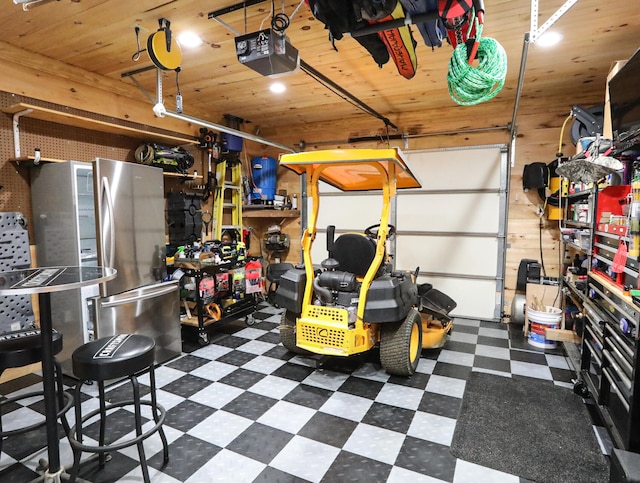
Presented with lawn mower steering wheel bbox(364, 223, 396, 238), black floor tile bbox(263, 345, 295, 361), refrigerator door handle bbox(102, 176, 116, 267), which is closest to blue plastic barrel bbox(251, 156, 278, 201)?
lawn mower steering wheel bbox(364, 223, 396, 238)

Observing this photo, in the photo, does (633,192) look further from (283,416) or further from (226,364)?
(226,364)

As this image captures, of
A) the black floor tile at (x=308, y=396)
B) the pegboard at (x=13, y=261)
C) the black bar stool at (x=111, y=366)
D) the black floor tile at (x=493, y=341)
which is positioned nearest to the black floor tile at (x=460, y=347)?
the black floor tile at (x=493, y=341)

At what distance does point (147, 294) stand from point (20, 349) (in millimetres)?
1441

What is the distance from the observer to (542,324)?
388 centimetres

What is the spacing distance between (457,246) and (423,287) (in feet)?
4.58

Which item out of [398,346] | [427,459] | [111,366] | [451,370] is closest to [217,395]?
[111,366]

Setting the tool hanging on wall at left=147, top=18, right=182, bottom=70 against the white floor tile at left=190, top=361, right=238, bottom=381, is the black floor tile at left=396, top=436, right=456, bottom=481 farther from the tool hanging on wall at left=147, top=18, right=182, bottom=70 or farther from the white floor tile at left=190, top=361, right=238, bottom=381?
the tool hanging on wall at left=147, top=18, right=182, bottom=70

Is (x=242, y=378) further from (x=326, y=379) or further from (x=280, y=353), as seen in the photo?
(x=326, y=379)

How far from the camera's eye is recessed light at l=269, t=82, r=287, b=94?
4.08 m

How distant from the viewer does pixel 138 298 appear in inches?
130

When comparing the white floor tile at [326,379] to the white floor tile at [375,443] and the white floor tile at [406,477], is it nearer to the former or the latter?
the white floor tile at [375,443]

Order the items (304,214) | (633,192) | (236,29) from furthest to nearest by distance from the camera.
Answer: (304,214)
(236,29)
(633,192)

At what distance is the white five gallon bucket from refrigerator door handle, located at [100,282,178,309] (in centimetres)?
380

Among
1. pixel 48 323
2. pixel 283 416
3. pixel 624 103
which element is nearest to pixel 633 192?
pixel 624 103
